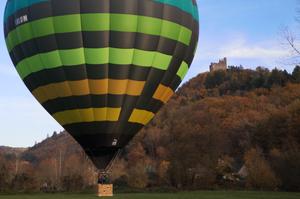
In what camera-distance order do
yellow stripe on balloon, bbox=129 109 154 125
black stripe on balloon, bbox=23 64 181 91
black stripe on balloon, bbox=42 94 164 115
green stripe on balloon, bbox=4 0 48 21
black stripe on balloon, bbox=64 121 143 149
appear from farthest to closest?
yellow stripe on balloon, bbox=129 109 154 125 < green stripe on balloon, bbox=4 0 48 21 < black stripe on balloon, bbox=64 121 143 149 < black stripe on balloon, bbox=42 94 164 115 < black stripe on balloon, bbox=23 64 181 91

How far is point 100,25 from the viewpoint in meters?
16.2

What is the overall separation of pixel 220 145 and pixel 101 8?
62.3 meters

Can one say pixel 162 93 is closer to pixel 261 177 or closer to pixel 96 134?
pixel 96 134

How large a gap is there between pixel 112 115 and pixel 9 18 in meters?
5.56

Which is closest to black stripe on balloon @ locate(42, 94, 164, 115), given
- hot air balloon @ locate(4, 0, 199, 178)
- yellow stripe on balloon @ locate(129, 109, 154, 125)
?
hot air balloon @ locate(4, 0, 199, 178)

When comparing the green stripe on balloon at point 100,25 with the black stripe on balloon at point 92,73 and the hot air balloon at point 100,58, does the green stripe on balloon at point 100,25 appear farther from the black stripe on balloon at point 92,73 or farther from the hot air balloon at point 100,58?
the black stripe on balloon at point 92,73

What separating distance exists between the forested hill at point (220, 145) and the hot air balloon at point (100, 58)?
193 inches

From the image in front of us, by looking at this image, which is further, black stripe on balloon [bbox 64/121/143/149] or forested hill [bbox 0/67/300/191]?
forested hill [bbox 0/67/300/191]

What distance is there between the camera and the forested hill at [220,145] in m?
49.9

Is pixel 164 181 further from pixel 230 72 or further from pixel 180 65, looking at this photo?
pixel 230 72

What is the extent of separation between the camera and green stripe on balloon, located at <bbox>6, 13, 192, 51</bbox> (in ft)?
53.3

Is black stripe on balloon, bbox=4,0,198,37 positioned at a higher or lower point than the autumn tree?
higher

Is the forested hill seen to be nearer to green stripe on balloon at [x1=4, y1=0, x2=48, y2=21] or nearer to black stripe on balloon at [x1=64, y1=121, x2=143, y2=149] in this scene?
black stripe on balloon at [x1=64, y1=121, x2=143, y2=149]

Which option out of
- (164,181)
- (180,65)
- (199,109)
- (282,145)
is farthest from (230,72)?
(180,65)
